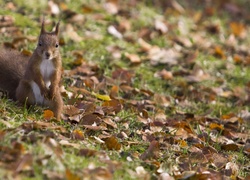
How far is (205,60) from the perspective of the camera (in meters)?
6.92

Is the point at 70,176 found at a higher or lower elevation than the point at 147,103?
higher

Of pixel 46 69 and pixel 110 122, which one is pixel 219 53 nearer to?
pixel 110 122

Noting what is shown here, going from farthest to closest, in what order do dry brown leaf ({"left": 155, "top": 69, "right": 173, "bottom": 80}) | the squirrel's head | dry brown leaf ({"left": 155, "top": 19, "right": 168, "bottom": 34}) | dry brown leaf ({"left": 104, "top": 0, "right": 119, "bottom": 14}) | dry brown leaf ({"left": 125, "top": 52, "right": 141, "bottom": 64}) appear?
dry brown leaf ({"left": 104, "top": 0, "right": 119, "bottom": 14}) → dry brown leaf ({"left": 155, "top": 19, "right": 168, "bottom": 34}) → dry brown leaf ({"left": 125, "top": 52, "right": 141, "bottom": 64}) → dry brown leaf ({"left": 155, "top": 69, "right": 173, "bottom": 80}) → the squirrel's head

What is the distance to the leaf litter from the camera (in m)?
3.70

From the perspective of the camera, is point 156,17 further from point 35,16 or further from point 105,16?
point 35,16

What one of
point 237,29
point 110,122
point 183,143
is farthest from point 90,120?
point 237,29

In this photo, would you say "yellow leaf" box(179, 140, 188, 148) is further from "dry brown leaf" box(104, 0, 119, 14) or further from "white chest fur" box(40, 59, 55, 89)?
"dry brown leaf" box(104, 0, 119, 14)

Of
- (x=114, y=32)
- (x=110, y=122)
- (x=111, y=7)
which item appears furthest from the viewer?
(x=111, y=7)

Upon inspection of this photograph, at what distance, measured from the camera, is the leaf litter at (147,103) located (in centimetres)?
370

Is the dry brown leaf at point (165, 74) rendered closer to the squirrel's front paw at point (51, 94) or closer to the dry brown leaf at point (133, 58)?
the dry brown leaf at point (133, 58)

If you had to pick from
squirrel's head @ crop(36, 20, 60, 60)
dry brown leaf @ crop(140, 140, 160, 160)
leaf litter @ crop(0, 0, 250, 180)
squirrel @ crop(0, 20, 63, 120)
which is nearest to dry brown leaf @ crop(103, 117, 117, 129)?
leaf litter @ crop(0, 0, 250, 180)

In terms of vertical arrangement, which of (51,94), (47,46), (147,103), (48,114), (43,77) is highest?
(47,46)

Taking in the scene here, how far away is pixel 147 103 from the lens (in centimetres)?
545

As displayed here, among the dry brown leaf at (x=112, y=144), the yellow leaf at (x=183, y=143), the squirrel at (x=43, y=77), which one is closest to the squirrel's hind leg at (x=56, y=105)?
the squirrel at (x=43, y=77)
